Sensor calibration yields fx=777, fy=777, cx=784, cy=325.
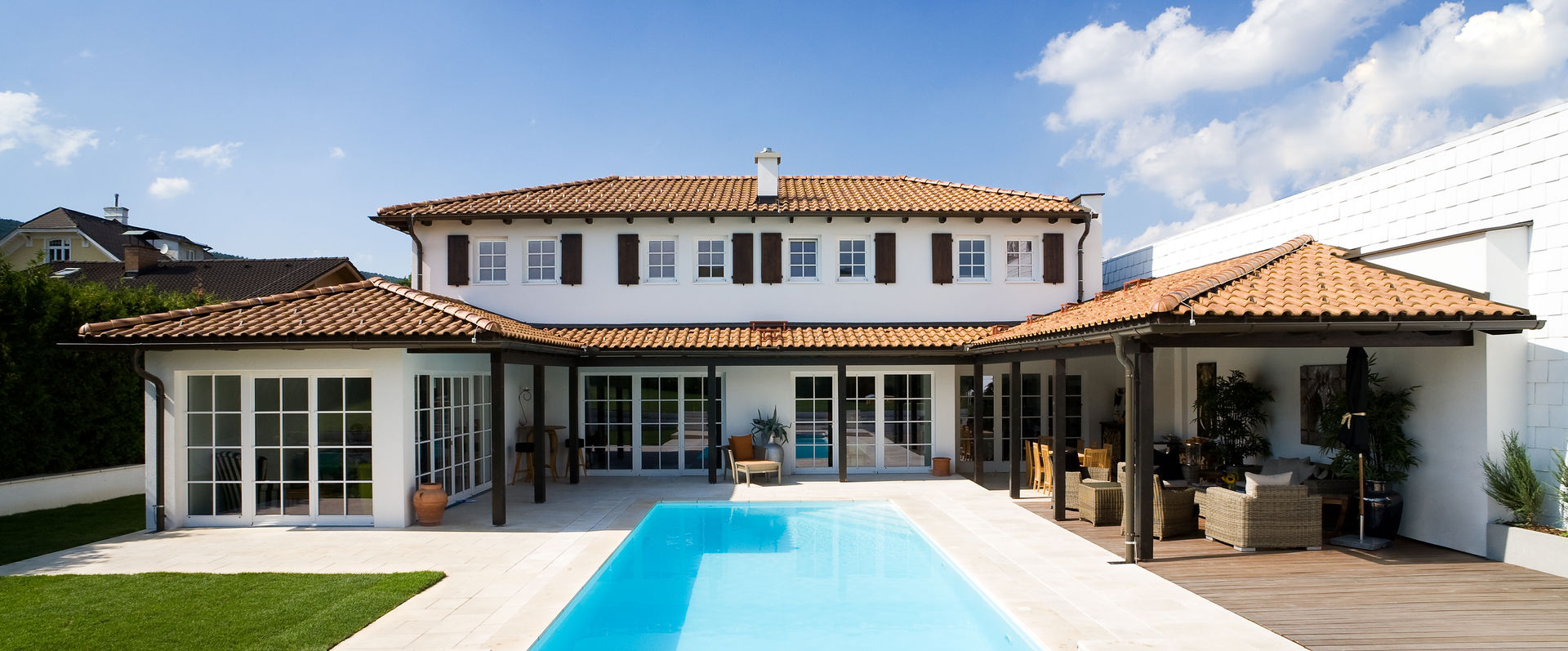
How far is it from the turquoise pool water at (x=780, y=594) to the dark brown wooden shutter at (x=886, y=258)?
221 inches

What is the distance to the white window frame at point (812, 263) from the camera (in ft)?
50.3

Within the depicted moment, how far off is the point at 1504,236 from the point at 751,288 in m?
10.8

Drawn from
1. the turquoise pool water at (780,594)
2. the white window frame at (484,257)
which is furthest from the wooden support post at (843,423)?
the white window frame at (484,257)

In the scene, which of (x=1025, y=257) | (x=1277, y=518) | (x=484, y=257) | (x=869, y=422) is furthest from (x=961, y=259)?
(x=484, y=257)

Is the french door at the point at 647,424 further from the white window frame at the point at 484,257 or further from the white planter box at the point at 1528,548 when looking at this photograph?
the white planter box at the point at 1528,548

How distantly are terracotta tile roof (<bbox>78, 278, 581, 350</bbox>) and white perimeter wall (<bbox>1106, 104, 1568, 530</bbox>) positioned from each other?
10618mm

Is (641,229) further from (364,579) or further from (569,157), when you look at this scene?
(364,579)

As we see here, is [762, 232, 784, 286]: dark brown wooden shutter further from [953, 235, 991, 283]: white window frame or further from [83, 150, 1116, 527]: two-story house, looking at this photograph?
[953, 235, 991, 283]: white window frame

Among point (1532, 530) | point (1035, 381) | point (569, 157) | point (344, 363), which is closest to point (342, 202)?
point (569, 157)

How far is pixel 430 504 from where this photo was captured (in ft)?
32.9

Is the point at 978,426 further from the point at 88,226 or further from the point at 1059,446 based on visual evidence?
the point at 88,226

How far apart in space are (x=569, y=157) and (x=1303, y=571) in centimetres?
1681

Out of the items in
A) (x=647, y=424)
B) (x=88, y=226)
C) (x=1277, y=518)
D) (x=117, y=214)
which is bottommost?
(x=1277, y=518)

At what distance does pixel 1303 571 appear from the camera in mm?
7367
